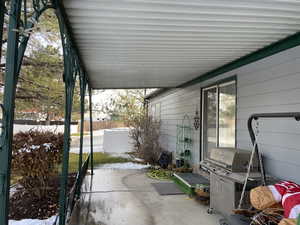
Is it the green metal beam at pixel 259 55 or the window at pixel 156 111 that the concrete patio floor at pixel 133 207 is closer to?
the green metal beam at pixel 259 55

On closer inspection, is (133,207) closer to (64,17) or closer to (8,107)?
(64,17)

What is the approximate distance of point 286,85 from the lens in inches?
132

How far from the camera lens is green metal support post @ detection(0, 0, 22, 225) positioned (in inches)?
53.3

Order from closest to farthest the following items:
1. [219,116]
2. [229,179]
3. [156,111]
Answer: [229,179], [219,116], [156,111]

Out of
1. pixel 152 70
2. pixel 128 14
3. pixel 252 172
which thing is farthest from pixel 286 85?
pixel 152 70

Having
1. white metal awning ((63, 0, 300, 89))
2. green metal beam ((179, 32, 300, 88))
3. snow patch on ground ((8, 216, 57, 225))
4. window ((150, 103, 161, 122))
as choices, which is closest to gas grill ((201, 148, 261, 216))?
green metal beam ((179, 32, 300, 88))

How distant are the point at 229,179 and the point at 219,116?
7.14 ft

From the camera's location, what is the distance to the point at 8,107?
53.6 inches

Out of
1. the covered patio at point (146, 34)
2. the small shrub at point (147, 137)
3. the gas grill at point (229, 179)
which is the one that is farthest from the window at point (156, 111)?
the gas grill at point (229, 179)

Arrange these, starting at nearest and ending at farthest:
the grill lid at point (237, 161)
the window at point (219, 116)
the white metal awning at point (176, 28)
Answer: the white metal awning at point (176, 28)
the grill lid at point (237, 161)
the window at point (219, 116)

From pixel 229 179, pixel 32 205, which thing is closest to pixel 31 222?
pixel 32 205

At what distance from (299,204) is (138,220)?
2356 millimetres

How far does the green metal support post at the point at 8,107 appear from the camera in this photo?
1354mm

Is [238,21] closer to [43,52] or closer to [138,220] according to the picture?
[138,220]
